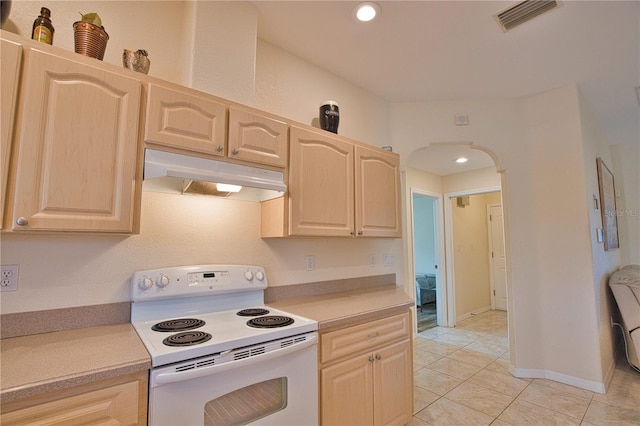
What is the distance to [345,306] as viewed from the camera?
6.31 ft

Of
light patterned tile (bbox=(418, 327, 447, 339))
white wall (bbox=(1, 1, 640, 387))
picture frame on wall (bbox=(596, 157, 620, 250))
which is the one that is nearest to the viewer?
white wall (bbox=(1, 1, 640, 387))

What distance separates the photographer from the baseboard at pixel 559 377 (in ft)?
8.39

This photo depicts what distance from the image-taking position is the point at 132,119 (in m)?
1.37

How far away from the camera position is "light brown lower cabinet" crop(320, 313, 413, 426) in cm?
161

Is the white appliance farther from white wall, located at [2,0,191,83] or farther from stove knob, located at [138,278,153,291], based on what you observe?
white wall, located at [2,0,191,83]

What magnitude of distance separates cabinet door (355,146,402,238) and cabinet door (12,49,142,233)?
1.45 metres

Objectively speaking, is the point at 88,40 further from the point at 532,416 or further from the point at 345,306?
the point at 532,416

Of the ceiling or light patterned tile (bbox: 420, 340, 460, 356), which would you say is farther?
light patterned tile (bbox: 420, 340, 460, 356)

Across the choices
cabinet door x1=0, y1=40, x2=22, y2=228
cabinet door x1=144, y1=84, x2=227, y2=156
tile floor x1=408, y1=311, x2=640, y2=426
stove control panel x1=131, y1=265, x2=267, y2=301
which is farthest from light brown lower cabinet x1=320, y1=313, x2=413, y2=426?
cabinet door x1=0, y1=40, x2=22, y2=228

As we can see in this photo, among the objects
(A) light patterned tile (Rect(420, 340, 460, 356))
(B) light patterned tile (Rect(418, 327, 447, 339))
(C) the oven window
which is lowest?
(B) light patterned tile (Rect(418, 327, 447, 339))

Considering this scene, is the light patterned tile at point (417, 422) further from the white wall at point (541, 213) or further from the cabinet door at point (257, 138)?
the cabinet door at point (257, 138)

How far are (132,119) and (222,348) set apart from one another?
1.07 meters

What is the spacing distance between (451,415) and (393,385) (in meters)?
0.70

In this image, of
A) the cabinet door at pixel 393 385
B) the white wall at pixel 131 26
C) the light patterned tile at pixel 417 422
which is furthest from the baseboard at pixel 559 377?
the white wall at pixel 131 26
